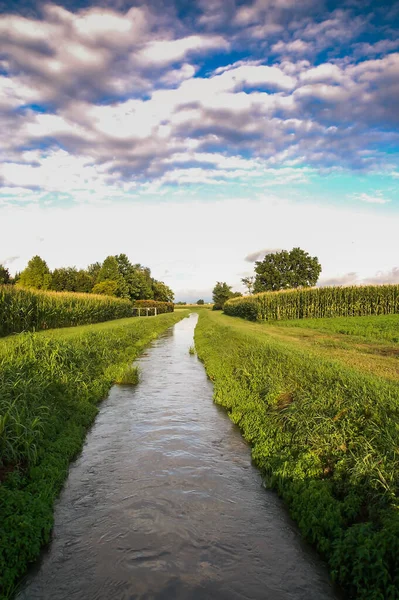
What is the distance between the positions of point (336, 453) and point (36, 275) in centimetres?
7052

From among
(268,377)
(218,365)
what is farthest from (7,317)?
(268,377)

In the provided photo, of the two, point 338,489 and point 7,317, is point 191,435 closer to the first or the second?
point 338,489

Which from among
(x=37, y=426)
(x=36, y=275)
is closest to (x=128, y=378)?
(x=37, y=426)

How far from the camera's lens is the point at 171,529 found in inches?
201

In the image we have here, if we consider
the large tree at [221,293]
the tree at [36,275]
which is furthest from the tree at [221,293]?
the tree at [36,275]

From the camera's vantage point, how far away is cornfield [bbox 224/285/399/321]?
34250 millimetres

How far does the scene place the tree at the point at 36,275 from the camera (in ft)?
225

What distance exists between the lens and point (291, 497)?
5672mm

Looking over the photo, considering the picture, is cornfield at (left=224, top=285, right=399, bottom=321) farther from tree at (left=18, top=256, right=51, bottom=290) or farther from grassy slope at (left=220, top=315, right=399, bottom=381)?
tree at (left=18, top=256, right=51, bottom=290)

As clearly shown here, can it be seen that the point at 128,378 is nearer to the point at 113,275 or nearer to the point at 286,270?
the point at 113,275

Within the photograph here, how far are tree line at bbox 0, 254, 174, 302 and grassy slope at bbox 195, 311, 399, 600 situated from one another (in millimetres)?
60615

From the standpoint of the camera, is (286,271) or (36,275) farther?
(286,271)

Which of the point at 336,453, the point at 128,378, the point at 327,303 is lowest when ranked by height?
the point at 128,378

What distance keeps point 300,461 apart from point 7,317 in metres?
18.7
